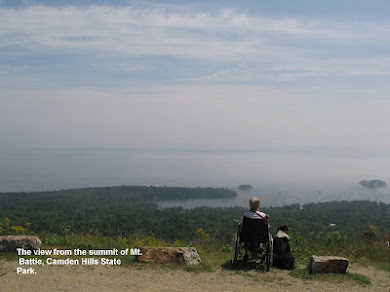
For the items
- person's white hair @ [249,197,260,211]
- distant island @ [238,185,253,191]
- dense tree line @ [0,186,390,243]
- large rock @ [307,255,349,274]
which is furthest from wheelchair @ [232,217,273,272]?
distant island @ [238,185,253,191]

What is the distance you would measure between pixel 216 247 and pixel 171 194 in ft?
179

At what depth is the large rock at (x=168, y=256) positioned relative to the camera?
7.04 meters

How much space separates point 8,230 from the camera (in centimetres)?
960

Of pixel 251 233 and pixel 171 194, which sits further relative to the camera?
pixel 171 194

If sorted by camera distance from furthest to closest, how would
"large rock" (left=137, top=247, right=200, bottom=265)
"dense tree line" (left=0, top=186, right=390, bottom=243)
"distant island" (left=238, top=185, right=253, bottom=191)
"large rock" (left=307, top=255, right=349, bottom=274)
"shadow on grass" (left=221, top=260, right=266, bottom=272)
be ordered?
1. "distant island" (left=238, top=185, right=253, bottom=191)
2. "dense tree line" (left=0, top=186, right=390, bottom=243)
3. "large rock" (left=137, top=247, right=200, bottom=265)
4. "shadow on grass" (left=221, top=260, right=266, bottom=272)
5. "large rock" (left=307, top=255, right=349, bottom=274)

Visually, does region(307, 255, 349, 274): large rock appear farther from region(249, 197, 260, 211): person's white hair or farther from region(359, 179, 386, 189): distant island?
region(359, 179, 386, 189): distant island

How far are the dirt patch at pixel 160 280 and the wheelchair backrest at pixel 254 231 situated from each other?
60 cm

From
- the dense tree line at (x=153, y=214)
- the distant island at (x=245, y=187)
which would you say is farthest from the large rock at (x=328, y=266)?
the distant island at (x=245, y=187)

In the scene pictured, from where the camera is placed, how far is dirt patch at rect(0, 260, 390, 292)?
5703 millimetres

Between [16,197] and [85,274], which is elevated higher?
[85,274]

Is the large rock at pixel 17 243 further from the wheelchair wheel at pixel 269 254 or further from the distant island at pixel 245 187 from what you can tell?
the distant island at pixel 245 187

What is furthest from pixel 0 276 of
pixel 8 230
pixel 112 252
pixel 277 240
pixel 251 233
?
pixel 277 240

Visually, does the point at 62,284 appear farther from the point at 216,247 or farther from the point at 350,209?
the point at 350,209

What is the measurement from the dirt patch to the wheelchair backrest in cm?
60
